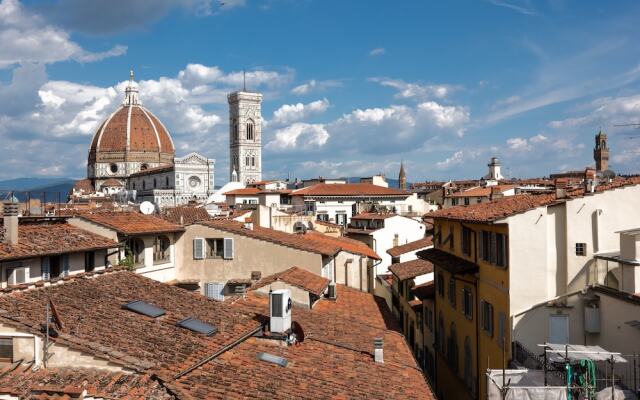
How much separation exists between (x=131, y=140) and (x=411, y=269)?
525 feet

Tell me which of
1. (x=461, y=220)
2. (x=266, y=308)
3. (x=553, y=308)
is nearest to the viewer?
(x=553, y=308)

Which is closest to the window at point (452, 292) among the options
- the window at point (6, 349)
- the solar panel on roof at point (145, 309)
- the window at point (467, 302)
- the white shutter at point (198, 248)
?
the window at point (467, 302)

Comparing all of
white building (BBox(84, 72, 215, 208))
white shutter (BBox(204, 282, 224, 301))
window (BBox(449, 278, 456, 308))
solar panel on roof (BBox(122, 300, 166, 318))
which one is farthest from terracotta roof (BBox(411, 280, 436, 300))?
white building (BBox(84, 72, 215, 208))

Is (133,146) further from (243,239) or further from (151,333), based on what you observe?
(151,333)

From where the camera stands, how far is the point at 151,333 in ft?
45.0

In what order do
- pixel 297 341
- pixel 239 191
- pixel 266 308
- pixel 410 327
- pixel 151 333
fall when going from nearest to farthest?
pixel 151 333 → pixel 297 341 → pixel 266 308 → pixel 410 327 → pixel 239 191

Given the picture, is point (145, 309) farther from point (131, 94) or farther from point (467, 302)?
point (131, 94)

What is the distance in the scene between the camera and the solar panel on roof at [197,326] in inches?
578

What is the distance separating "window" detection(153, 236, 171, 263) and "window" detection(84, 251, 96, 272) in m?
5.77

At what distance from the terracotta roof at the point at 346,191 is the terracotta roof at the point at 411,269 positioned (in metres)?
44.8

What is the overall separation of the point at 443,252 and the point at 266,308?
10.5 metres

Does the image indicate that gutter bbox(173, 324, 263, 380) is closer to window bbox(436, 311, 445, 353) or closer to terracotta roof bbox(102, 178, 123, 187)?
window bbox(436, 311, 445, 353)

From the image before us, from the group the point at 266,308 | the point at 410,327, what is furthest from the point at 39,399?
the point at 410,327

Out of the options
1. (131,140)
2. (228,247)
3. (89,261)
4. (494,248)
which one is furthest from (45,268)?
(131,140)
